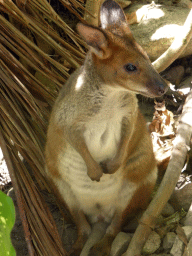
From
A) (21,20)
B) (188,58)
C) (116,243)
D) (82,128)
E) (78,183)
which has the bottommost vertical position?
(188,58)

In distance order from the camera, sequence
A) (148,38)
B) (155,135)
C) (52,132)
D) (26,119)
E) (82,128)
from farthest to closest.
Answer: (148,38) < (155,135) < (26,119) < (52,132) < (82,128)

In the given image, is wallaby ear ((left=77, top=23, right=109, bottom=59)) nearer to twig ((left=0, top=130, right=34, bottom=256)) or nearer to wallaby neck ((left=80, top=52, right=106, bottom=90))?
wallaby neck ((left=80, top=52, right=106, bottom=90))

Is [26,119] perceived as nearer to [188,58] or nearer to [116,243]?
[116,243]

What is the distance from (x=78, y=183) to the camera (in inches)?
110

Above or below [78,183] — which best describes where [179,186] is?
below

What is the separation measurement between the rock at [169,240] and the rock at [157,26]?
2136 millimetres

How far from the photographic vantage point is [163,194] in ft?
8.74

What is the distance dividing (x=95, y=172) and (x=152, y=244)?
0.67 meters

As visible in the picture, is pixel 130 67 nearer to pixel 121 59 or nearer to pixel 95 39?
pixel 121 59

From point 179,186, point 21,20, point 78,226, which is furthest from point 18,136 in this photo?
point 179,186

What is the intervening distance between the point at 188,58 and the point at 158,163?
1.68m

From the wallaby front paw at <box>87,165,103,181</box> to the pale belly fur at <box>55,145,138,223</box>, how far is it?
19 centimetres

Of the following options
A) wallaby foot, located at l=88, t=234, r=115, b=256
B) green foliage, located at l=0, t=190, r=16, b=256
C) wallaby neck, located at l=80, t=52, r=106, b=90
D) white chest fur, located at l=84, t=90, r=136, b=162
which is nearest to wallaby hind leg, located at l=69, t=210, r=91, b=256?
wallaby foot, located at l=88, t=234, r=115, b=256

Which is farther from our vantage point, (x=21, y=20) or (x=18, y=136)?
(x=21, y=20)
